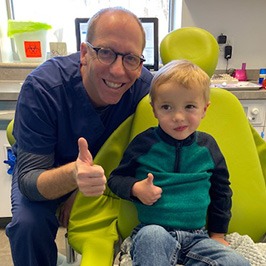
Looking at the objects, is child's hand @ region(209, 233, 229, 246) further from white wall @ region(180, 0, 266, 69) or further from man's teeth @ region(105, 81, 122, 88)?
white wall @ region(180, 0, 266, 69)

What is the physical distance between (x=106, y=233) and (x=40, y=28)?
4.68 feet

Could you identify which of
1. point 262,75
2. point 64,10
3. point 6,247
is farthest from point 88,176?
point 64,10

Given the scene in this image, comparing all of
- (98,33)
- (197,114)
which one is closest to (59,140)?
(98,33)

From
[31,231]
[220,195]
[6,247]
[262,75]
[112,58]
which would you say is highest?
[112,58]

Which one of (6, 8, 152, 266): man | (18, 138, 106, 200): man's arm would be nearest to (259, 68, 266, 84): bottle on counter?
(6, 8, 152, 266): man

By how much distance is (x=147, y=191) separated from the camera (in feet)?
2.75

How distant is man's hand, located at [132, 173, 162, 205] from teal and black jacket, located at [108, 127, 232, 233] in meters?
0.02

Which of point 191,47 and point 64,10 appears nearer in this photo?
point 191,47

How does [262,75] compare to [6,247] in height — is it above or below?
above

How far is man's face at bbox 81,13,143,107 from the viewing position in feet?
3.06

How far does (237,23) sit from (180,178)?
1.58m

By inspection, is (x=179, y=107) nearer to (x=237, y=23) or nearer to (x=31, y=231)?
(x=31, y=231)

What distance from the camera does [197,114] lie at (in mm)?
858

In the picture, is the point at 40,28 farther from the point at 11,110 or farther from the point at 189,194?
the point at 189,194
